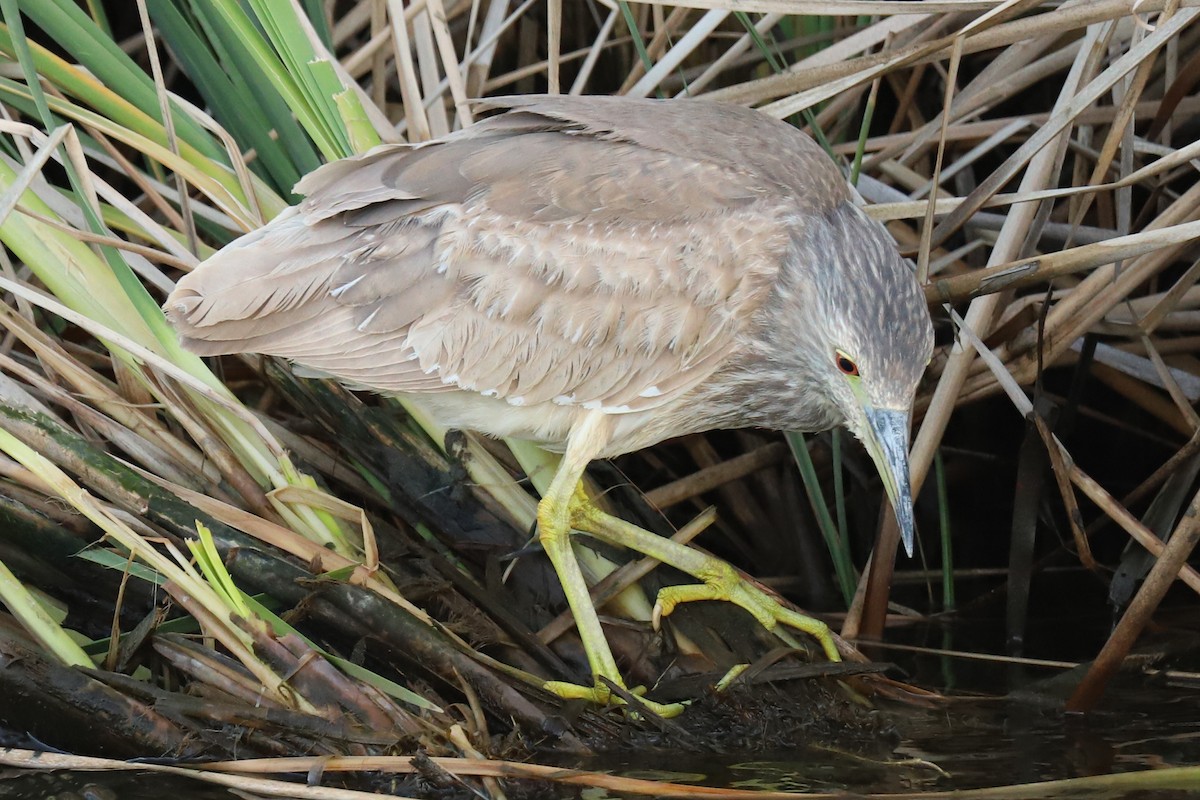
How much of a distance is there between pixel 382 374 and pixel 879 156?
1.60 metres

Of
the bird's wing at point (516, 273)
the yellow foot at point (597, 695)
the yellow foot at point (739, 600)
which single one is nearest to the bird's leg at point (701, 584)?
the yellow foot at point (739, 600)

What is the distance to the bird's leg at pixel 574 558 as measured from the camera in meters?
2.63

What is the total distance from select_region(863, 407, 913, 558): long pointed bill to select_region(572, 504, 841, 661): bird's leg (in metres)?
0.39

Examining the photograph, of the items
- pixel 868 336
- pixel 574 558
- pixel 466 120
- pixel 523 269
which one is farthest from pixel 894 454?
pixel 466 120

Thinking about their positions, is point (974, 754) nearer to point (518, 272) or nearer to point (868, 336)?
point (868, 336)

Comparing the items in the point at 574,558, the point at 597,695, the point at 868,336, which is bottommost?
the point at 597,695

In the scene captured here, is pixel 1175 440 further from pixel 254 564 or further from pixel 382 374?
pixel 254 564

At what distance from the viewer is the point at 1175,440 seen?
3.57 meters

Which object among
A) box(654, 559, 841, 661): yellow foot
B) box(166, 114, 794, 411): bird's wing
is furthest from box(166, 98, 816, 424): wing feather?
box(654, 559, 841, 661): yellow foot

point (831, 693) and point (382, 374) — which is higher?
point (382, 374)

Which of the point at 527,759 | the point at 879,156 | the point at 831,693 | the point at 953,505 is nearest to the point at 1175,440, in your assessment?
the point at 953,505

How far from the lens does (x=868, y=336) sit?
262cm

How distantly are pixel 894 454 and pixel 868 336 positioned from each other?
0.86 feet

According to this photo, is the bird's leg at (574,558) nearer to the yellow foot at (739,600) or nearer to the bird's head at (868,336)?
the yellow foot at (739,600)
